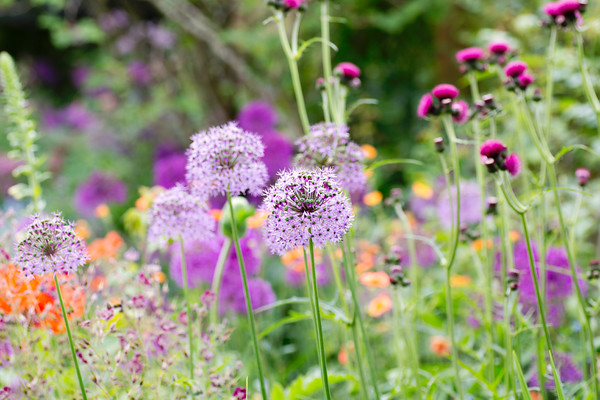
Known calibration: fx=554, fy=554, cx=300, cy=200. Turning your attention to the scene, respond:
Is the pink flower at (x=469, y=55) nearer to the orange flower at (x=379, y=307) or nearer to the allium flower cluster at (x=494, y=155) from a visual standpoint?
the allium flower cluster at (x=494, y=155)

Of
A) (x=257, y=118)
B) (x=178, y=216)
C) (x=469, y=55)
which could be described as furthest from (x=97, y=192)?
(x=469, y=55)

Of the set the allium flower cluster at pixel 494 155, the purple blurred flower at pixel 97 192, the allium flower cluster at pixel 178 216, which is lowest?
the allium flower cluster at pixel 494 155

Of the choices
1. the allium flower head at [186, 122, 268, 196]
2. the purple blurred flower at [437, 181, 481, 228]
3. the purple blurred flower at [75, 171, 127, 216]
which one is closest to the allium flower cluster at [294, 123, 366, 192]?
the allium flower head at [186, 122, 268, 196]

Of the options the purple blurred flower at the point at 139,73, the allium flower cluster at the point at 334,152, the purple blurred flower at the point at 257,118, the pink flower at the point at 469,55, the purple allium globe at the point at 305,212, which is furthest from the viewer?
the purple blurred flower at the point at 139,73

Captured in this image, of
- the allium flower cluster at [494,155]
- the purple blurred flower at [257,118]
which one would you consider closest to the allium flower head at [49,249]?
the allium flower cluster at [494,155]

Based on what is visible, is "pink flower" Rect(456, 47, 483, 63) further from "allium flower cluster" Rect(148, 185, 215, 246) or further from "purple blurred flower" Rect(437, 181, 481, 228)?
"purple blurred flower" Rect(437, 181, 481, 228)

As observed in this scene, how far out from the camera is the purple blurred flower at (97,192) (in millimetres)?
4301

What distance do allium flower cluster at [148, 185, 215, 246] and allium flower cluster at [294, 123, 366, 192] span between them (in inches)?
10.9

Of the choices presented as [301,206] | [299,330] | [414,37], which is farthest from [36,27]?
[301,206]

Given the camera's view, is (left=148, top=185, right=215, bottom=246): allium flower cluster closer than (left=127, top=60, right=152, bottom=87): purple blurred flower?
Yes

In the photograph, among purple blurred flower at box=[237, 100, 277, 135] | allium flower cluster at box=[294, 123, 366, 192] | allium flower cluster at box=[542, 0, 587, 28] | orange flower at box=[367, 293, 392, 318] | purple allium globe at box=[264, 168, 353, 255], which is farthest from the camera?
purple blurred flower at box=[237, 100, 277, 135]

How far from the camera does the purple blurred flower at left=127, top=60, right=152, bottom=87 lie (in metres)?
5.03

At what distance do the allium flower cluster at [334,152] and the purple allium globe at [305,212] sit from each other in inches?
12.1

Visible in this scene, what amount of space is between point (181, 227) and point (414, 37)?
4389 millimetres
